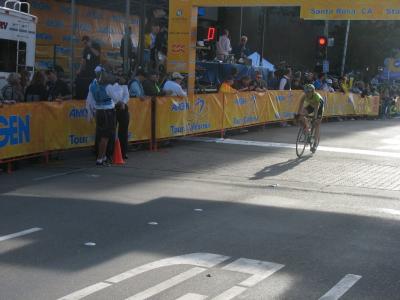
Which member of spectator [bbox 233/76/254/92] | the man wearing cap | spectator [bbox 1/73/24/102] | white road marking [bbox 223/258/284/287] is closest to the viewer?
white road marking [bbox 223/258/284/287]

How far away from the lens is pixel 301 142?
15.3m

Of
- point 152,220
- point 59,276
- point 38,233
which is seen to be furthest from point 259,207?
point 59,276

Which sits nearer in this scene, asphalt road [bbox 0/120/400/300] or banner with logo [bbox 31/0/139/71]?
asphalt road [bbox 0/120/400/300]

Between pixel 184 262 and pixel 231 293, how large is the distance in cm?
99

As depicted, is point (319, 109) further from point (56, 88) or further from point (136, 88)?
point (56, 88)

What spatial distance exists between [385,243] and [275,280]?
2.15 m

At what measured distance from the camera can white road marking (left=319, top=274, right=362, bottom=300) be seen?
5586 millimetres

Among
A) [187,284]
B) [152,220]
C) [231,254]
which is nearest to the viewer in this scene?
[187,284]

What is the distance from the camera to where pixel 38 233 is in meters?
7.52

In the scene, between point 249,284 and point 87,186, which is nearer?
point 249,284

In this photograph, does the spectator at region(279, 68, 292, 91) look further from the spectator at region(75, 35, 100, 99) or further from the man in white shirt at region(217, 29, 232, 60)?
the spectator at region(75, 35, 100, 99)

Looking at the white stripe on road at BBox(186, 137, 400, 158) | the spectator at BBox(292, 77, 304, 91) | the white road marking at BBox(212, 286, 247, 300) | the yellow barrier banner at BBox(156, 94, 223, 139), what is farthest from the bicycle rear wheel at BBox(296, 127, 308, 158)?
the spectator at BBox(292, 77, 304, 91)

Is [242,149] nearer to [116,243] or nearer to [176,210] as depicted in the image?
A: [176,210]

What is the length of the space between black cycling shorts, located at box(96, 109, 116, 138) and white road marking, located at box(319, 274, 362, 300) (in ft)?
24.6
